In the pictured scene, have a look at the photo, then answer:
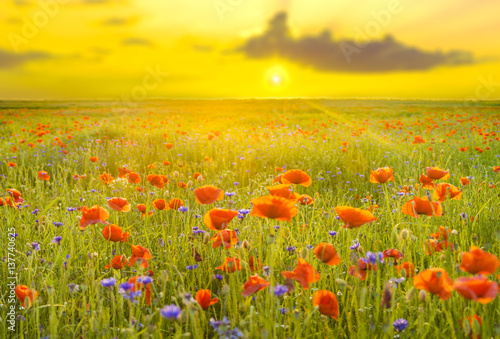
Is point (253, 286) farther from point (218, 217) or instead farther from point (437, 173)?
point (437, 173)

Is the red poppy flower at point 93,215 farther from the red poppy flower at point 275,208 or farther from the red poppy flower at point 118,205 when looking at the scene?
the red poppy flower at point 275,208

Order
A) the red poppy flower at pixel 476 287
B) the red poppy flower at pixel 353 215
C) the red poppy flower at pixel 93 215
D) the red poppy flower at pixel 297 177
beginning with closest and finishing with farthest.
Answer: the red poppy flower at pixel 476 287, the red poppy flower at pixel 353 215, the red poppy flower at pixel 93 215, the red poppy flower at pixel 297 177

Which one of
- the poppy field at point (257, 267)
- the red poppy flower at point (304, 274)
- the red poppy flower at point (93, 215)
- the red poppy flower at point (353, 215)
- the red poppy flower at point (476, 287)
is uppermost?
the red poppy flower at point (353, 215)

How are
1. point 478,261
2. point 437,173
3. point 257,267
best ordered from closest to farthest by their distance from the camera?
point 478,261
point 257,267
point 437,173


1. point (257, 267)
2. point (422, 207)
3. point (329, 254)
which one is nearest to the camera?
point (329, 254)

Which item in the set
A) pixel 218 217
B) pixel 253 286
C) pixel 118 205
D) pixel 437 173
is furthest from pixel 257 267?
pixel 437 173

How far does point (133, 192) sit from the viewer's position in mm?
4195

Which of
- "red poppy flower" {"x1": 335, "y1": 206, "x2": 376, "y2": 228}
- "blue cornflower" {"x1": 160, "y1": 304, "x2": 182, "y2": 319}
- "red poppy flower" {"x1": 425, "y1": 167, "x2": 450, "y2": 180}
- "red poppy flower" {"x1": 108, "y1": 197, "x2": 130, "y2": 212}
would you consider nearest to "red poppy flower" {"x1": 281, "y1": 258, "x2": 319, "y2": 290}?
"red poppy flower" {"x1": 335, "y1": 206, "x2": 376, "y2": 228}

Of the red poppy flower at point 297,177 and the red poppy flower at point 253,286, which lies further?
the red poppy flower at point 297,177

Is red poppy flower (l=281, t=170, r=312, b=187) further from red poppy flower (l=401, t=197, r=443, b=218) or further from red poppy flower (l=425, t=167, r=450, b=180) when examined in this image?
red poppy flower (l=425, t=167, r=450, b=180)

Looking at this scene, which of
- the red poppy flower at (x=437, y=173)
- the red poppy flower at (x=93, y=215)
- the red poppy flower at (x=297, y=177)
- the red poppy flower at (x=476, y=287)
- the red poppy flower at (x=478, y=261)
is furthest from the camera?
the red poppy flower at (x=437, y=173)

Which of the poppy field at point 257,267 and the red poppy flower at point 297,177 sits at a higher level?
the red poppy flower at point 297,177

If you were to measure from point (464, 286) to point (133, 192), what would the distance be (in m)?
3.79

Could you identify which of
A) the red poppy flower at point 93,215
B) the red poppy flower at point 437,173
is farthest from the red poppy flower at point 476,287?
the red poppy flower at point 93,215
